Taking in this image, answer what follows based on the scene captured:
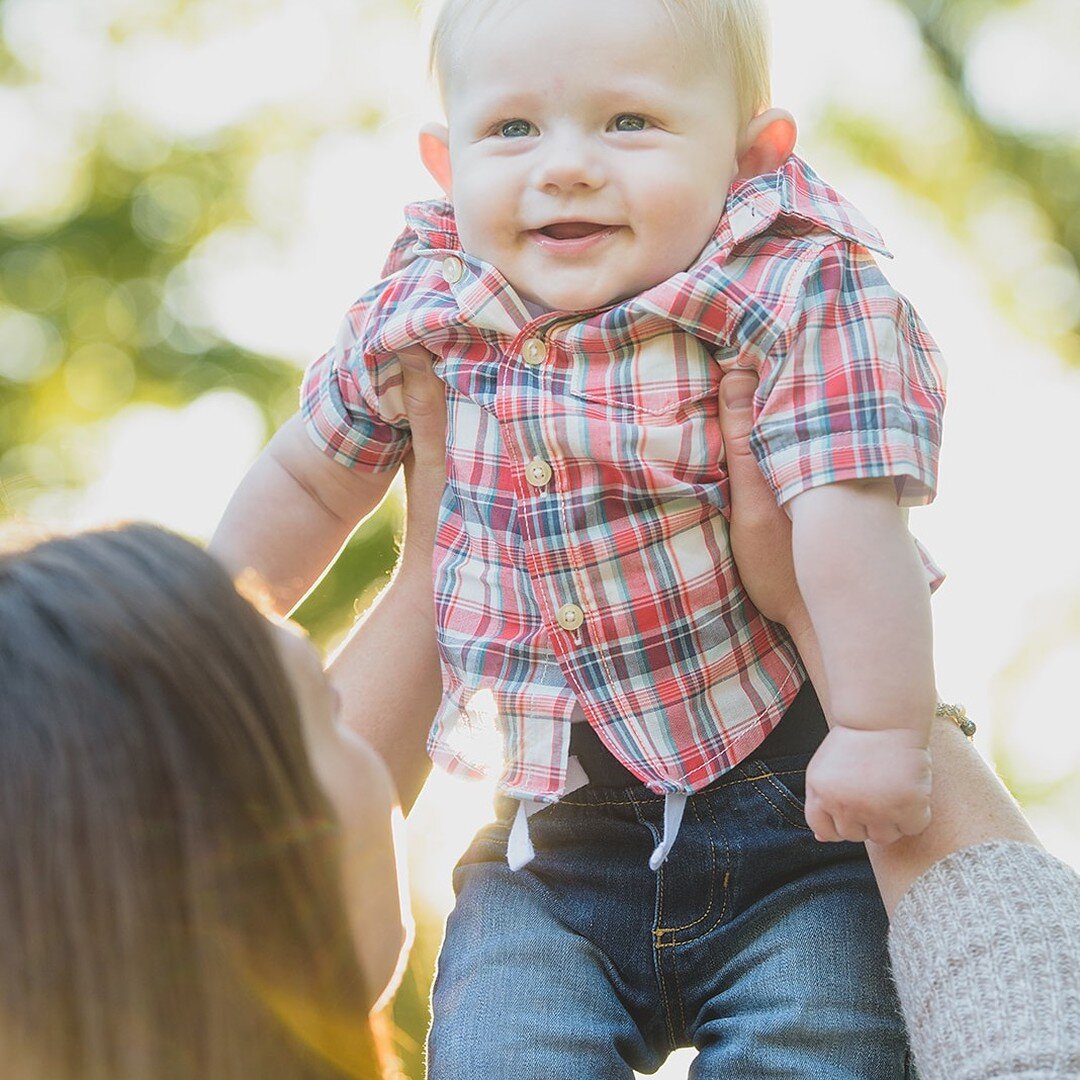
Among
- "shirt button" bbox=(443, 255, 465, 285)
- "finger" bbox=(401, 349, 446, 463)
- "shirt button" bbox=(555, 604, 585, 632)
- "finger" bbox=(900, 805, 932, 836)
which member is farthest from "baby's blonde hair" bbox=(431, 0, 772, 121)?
"finger" bbox=(900, 805, 932, 836)

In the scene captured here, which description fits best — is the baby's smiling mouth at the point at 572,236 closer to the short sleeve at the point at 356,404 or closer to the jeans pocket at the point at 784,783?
the short sleeve at the point at 356,404

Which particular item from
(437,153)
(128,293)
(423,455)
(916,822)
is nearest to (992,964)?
(916,822)

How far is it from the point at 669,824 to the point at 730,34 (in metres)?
0.98

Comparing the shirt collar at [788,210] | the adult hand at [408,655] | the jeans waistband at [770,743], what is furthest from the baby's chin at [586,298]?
the jeans waistband at [770,743]

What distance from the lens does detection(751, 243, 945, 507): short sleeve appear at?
5.57 ft

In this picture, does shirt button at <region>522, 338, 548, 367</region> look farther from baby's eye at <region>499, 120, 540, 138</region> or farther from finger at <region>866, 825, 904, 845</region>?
finger at <region>866, 825, 904, 845</region>

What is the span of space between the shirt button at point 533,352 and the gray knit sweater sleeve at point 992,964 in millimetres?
765

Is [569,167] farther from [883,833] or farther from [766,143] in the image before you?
[883,833]

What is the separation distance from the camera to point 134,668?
4.09ft

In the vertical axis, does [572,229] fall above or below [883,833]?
above

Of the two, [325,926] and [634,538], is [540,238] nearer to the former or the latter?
[634,538]

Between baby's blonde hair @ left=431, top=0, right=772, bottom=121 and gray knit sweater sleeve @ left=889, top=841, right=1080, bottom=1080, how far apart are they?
0.98m

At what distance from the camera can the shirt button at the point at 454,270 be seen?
76.8 inches

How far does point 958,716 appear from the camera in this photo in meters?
1.93
